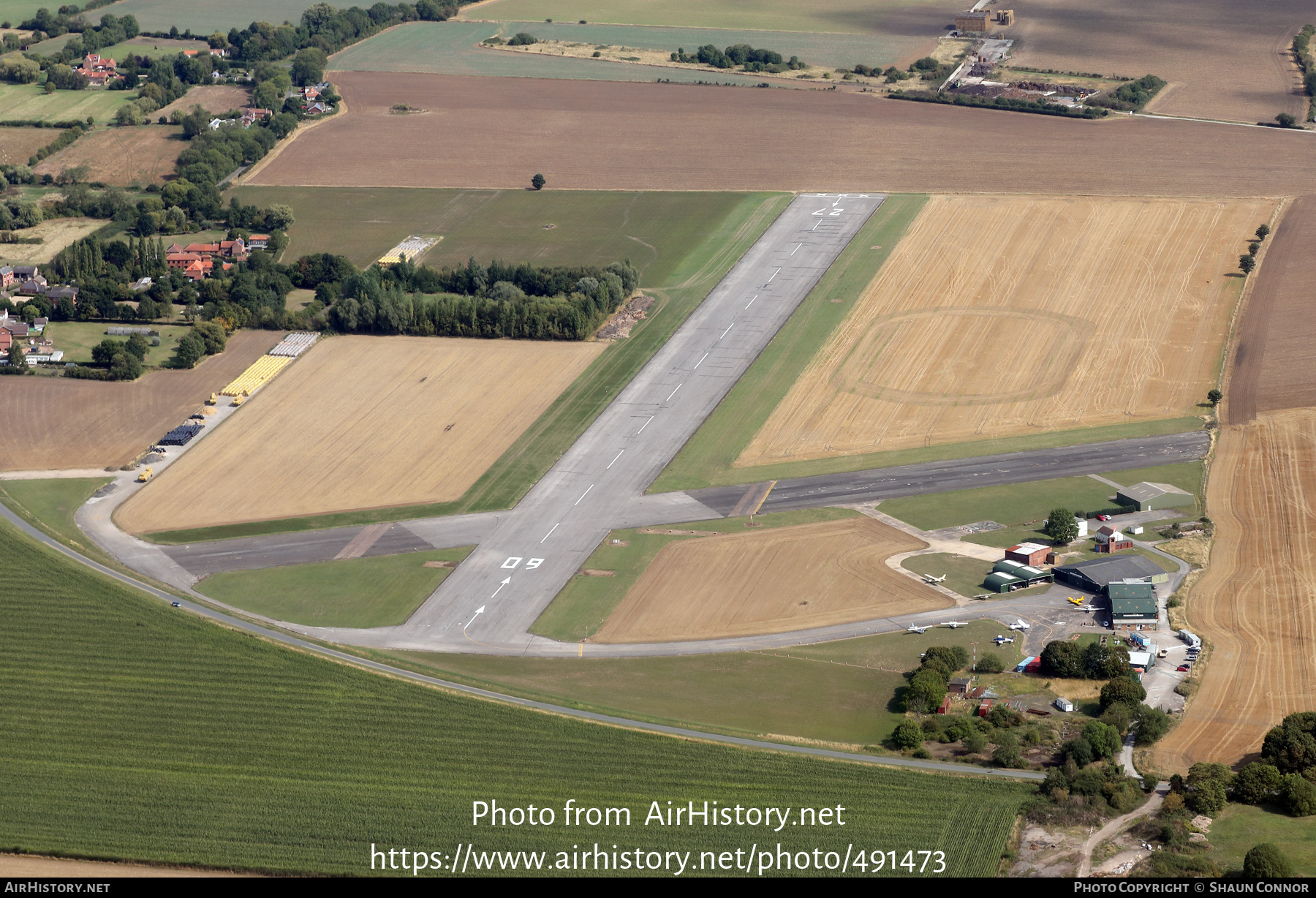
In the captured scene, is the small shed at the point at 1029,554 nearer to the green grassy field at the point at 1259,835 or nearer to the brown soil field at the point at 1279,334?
the green grassy field at the point at 1259,835

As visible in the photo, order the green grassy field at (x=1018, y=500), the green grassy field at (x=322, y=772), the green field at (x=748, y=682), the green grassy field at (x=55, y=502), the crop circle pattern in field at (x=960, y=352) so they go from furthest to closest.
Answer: the crop circle pattern in field at (x=960, y=352), the green grassy field at (x=55, y=502), the green grassy field at (x=1018, y=500), the green field at (x=748, y=682), the green grassy field at (x=322, y=772)

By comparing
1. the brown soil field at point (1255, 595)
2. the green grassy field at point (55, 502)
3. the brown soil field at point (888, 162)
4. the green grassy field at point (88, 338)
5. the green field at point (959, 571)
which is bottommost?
the green grassy field at point (55, 502)

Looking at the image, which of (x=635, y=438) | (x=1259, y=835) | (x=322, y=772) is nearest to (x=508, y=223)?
(x=635, y=438)

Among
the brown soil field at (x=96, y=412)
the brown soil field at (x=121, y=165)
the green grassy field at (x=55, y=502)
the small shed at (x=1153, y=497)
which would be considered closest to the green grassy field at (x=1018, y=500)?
the small shed at (x=1153, y=497)

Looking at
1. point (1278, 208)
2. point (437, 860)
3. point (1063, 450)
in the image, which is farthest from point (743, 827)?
point (1278, 208)

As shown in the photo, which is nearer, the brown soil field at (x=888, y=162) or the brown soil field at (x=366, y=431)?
the brown soil field at (x=366, y=431)

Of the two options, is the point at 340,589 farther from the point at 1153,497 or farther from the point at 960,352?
the point at 960,352
